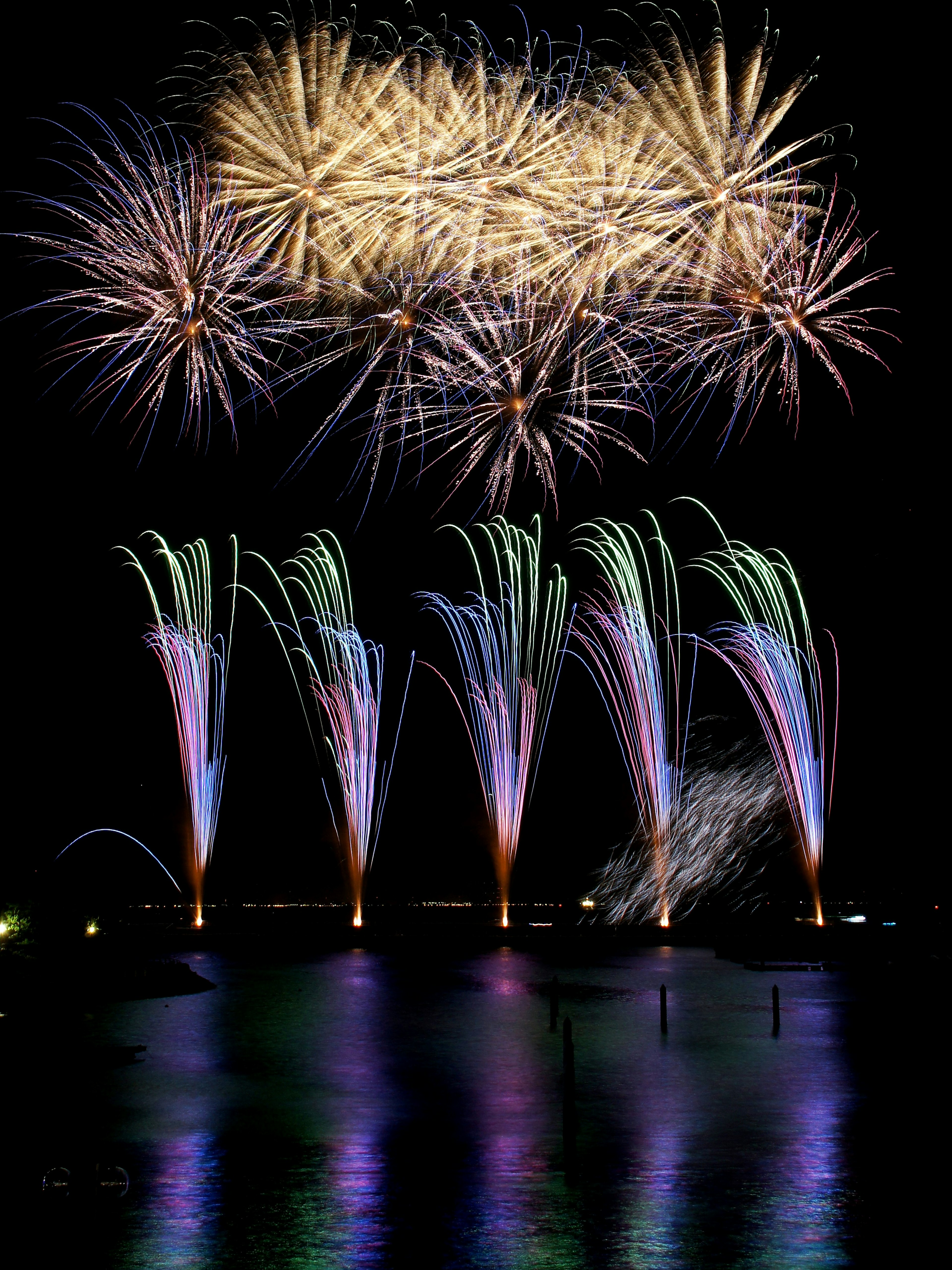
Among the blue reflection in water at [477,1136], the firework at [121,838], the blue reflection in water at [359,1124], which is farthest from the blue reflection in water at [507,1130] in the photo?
the firework at [121,838]

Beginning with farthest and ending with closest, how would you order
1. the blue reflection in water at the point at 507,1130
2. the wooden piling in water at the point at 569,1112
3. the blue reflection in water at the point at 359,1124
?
the wooden piling in water at the point at 569,1112
the blue reflection in water at the point at 359,1124
the blue reflection in water at the point at 507,1130

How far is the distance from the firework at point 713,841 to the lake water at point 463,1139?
2563 centimetres

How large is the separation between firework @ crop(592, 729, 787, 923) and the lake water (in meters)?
25.6

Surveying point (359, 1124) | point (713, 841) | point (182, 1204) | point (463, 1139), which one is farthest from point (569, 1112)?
point (713, 841)

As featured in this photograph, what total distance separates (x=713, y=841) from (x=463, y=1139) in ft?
132

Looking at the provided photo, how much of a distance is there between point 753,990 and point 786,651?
11991 mm

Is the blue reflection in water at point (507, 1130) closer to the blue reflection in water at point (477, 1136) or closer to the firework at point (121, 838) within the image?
the blue reflection in water at point (477, 1136)

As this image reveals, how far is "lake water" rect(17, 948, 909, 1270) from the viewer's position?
33.4 ft

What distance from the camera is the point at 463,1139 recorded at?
14453 millimetres

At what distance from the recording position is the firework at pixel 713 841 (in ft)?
178

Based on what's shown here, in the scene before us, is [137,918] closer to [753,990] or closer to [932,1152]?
[753,990]

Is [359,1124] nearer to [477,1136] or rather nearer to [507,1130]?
[477,1136]

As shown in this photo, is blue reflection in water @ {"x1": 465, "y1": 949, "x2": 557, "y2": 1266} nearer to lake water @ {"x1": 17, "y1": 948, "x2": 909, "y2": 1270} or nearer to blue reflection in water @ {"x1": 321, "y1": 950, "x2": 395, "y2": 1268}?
lake water @ {"x1": 17, "y1": 948, "x2": 909, "y2": 1270}

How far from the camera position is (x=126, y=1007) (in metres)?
28.7
